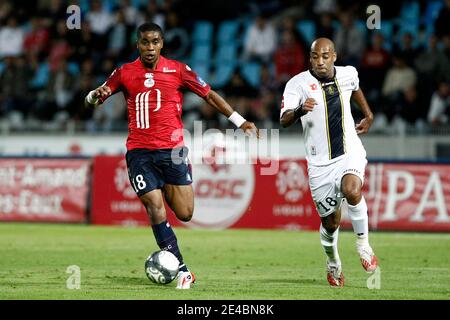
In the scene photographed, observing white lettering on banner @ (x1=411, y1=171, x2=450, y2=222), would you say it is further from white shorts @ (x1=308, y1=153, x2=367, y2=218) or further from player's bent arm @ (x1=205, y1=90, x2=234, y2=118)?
player's bent arm @ (x1=205, y1=90, x2=234, y2=118)

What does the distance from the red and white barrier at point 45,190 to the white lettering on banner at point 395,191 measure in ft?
20.6

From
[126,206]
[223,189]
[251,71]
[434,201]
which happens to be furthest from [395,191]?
[251,71]

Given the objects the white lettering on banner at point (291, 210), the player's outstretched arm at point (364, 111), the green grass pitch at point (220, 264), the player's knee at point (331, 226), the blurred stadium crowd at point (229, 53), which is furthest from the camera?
the blurred stadium crowd at point (229, 53)

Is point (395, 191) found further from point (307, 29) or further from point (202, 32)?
point (202, 32)

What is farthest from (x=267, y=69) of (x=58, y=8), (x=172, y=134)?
(x=172, y=134)

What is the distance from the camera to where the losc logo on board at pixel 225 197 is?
19.2 meters

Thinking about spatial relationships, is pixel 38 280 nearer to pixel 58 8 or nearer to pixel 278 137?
pixel 278 137

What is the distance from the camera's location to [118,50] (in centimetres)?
2464

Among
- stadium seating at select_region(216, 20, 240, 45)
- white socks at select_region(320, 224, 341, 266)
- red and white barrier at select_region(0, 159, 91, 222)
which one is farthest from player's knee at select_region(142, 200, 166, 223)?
stadium seating at select_region(216, 20, 240, 45)

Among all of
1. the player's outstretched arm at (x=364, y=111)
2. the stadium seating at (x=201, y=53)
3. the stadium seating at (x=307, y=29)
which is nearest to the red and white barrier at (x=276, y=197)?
the stadium seating at (x=307, y=29)

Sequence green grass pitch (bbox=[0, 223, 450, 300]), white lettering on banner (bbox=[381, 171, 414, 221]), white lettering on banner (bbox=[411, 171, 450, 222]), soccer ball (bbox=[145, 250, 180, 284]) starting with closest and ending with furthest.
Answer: green grass pitch (bbox=[0, 223, 450, 300]), soccer ball (bbox=[145, 250, 180, 284]), white lettering on banner (bbox=[411, 171, 450, 222]), white lettering on banner (bbox=[381, 171, 414, 221])

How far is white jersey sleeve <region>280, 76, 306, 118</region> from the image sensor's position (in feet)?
34.9

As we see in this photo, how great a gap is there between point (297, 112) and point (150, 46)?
5.67ft

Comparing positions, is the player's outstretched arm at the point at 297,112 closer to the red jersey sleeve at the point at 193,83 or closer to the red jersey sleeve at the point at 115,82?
the red jersey sleeve at the point at 193,83
